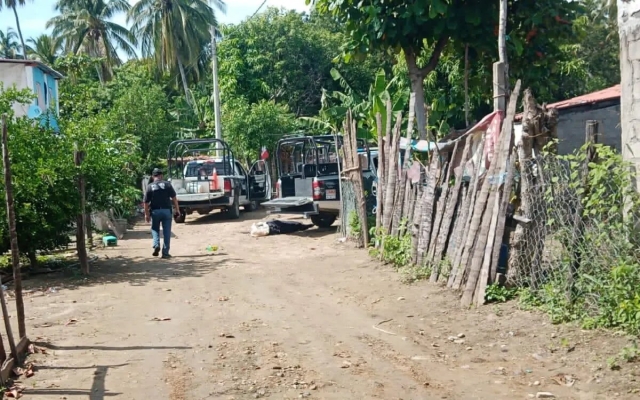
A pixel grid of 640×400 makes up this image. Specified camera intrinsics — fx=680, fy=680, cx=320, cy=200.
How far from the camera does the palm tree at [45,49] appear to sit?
4148 centimetres

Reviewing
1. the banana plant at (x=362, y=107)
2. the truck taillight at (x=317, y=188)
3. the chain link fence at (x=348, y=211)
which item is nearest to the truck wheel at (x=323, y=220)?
the truck taillight at (x=317, y=188)

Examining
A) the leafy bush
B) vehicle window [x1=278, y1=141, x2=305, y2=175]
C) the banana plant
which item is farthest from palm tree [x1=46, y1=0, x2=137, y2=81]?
the leafy bush

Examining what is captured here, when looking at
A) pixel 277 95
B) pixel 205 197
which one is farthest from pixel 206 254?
pixel 277 95

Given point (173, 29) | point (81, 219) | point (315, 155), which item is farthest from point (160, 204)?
point (173, 29)

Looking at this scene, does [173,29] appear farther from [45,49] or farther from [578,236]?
[578,236]

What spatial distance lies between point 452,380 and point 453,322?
1.81 metres

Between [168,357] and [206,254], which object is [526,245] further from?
[206,254]

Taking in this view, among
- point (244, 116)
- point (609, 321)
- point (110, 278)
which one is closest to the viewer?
point (609, 321)

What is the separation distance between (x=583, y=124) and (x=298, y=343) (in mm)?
11792

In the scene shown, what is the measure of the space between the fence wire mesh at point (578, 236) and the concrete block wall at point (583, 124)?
8.98 metres

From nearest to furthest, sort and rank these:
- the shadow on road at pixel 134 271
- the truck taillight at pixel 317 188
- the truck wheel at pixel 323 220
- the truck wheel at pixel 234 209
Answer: the shadow on road at pixel 134 271
the truck taillight at pixel 317 188
the truck wheel at pixel 323 220
the truck wheel at pixel 234 209

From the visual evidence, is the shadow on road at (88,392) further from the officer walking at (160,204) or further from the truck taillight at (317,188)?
the truck taillight at (317,188)

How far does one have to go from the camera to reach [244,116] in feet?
90.3

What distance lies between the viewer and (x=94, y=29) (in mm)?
40156
